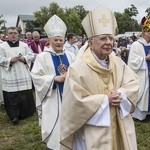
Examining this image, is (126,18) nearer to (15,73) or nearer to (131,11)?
(131,11)

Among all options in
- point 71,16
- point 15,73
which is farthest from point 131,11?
point 15,73

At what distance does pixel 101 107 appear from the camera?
3.46 meters

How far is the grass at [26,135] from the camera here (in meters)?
6.18

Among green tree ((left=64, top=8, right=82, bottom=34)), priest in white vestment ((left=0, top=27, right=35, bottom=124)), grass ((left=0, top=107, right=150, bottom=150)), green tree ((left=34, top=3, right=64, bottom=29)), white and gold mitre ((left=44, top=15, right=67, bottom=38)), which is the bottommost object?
grass ((left=0, top=107, right=150, bottom=150))

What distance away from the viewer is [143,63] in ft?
23.7

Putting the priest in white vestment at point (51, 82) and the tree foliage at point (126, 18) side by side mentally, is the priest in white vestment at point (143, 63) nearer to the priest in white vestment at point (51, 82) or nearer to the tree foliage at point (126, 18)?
the priest in white vestment at point (51, 82)

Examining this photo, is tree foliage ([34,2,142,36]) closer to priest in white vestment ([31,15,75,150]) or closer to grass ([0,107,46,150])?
grass ([0,107,46,150])

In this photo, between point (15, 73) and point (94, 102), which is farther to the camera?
point (15, 73)

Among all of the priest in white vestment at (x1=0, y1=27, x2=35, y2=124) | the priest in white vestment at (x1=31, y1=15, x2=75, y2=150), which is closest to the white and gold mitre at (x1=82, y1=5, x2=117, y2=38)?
the priest in white vestment at (x1=31, y1=15, x2=75, y2=150)

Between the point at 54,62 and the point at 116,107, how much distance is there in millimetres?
1794

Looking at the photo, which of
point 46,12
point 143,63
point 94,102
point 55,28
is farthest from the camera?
point 46,12

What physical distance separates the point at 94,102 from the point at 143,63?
399 centimetres

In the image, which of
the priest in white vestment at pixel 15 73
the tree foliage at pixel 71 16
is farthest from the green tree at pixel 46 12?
the priest in white vestment at pixel 15 73

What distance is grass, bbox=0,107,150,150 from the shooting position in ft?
20.3
